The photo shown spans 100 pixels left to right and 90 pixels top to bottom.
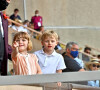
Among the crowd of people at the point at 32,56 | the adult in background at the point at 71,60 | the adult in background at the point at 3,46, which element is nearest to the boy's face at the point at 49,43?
the crowd of people at the point at 32,56

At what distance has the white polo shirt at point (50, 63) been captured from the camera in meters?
4.74

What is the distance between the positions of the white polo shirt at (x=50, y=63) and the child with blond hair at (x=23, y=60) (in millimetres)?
283

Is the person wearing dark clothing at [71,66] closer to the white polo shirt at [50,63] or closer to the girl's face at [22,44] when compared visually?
the white polo shirt at [50,63]

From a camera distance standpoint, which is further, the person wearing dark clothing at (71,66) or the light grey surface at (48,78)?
the person wearing dark clothing at (71,66)

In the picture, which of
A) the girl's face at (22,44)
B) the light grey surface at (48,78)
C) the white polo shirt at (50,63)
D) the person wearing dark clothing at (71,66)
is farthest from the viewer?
the person wearing dark clothing at (71,66)

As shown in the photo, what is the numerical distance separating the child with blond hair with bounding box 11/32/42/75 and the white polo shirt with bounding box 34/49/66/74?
283mm

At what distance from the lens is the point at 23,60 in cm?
433

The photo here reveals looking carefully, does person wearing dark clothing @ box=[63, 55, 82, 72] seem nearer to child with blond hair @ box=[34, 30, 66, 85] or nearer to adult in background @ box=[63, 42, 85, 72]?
adult in background @ box=[63, 42, 85, 72]

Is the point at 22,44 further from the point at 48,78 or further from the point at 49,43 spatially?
the point at 48,78

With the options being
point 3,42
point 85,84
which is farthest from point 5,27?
point 85,84

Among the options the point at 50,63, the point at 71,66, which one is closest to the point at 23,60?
the point at 50,63

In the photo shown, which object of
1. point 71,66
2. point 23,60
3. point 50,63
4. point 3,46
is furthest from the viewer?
point 71,66

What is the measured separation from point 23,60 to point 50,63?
0.54 meters

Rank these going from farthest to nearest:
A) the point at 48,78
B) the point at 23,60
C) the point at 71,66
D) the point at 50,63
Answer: the point at 71,66 < the point at 50,63 < the point at 23,60 < the point at 48,78
